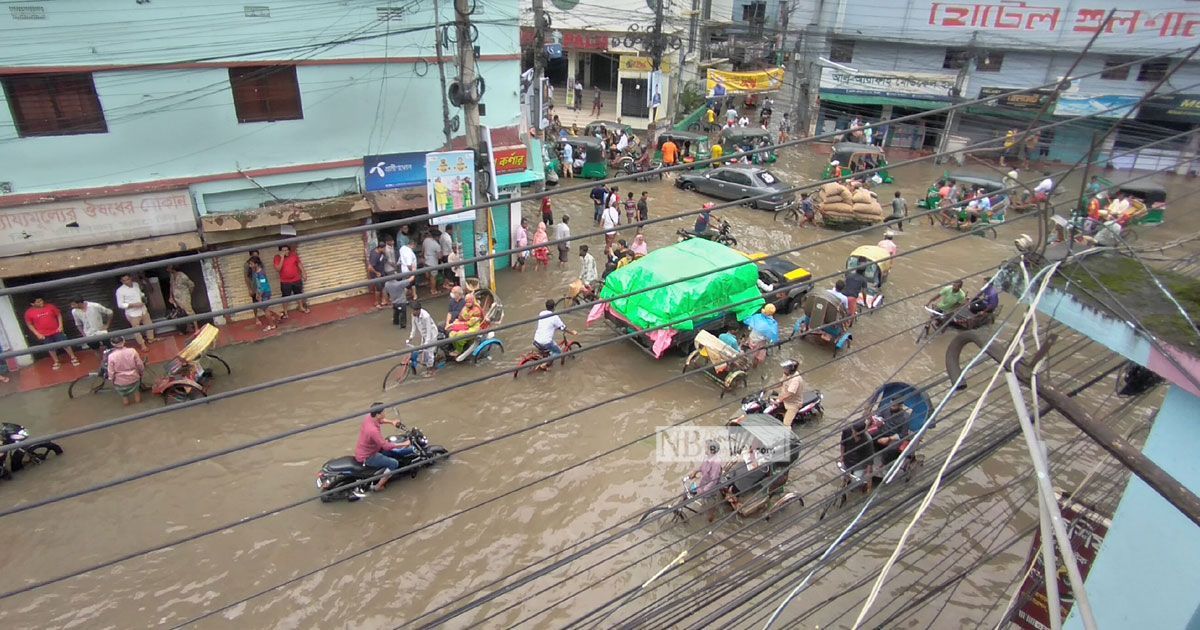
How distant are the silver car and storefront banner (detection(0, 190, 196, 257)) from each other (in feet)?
45.1

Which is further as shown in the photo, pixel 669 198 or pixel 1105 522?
pixel 669 198

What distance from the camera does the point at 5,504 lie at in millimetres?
8281

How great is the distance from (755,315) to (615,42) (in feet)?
67.6

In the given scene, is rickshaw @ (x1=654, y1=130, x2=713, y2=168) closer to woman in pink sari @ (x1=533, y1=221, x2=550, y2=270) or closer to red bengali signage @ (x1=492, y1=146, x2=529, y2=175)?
woman in pink sari @ (x1=533, y1=221, x2=550, y2=270)

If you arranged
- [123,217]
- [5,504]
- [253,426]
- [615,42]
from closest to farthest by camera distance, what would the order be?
1. [5,504]
2. [253,426]
3. [123,217]
4. [615,42]

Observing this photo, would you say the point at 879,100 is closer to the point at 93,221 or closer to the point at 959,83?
the point at 959,83

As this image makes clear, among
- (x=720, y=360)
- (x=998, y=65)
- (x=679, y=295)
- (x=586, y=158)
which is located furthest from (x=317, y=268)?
(x=998, y=65)

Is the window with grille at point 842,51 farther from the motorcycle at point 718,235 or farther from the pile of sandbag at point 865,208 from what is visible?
the motorcycle at point 718,235

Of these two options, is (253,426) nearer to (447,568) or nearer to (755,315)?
(447,568)

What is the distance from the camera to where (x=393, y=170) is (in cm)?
1352

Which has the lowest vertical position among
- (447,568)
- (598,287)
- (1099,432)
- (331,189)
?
(447,568)

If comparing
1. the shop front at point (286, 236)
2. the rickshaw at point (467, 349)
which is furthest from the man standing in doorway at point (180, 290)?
the rickshaw at point (467, 349)

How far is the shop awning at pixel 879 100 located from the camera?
27820 millimetres

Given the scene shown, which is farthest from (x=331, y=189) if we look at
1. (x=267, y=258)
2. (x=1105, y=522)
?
(x=1105, y=522)
